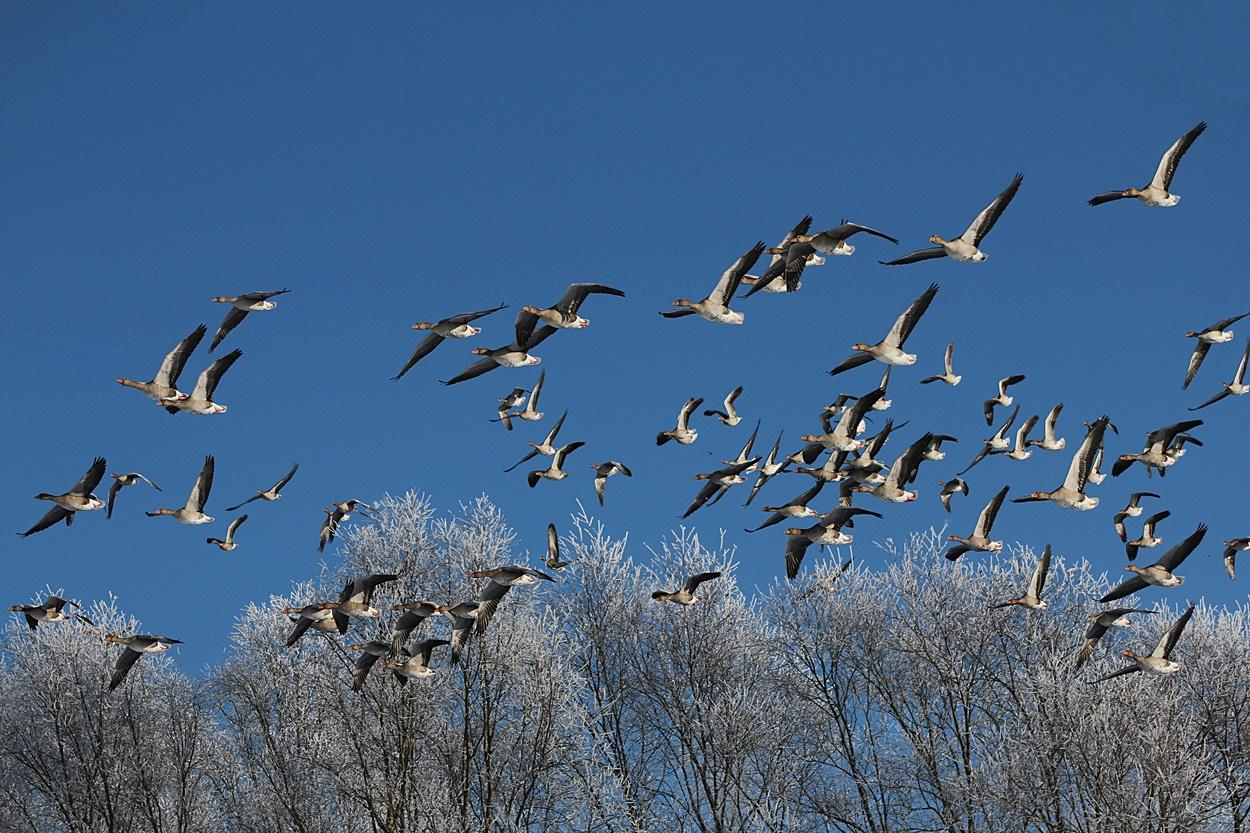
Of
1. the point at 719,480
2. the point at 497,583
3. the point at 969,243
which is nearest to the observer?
the point at 969,243

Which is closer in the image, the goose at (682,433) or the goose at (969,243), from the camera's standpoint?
the goose at (969,243)

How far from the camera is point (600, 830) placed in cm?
2659

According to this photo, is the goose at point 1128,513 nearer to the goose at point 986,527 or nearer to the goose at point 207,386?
the goose at point 986,527

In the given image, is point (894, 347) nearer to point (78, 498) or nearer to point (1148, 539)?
point (1148, 539)

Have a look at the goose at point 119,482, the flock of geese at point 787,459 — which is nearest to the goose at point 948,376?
the flock of geese at point 787,459

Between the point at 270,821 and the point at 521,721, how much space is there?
6.95 m

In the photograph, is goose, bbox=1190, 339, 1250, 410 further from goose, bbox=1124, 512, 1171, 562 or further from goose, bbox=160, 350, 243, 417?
goose, bbox=160, 350, 243, 417

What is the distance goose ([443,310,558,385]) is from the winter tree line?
24.7ft

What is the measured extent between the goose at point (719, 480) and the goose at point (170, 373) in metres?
10.5

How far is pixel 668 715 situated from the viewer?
94.6 ft

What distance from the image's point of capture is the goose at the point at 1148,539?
25547mm

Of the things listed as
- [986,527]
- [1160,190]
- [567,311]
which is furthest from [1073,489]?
[567,311]

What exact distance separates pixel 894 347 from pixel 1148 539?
749 centimetres

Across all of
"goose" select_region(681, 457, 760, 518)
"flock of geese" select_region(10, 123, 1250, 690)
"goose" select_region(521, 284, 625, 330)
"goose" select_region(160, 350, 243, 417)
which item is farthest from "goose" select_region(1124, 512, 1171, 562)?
"goose" select_region(160, 350, 243, 417)
